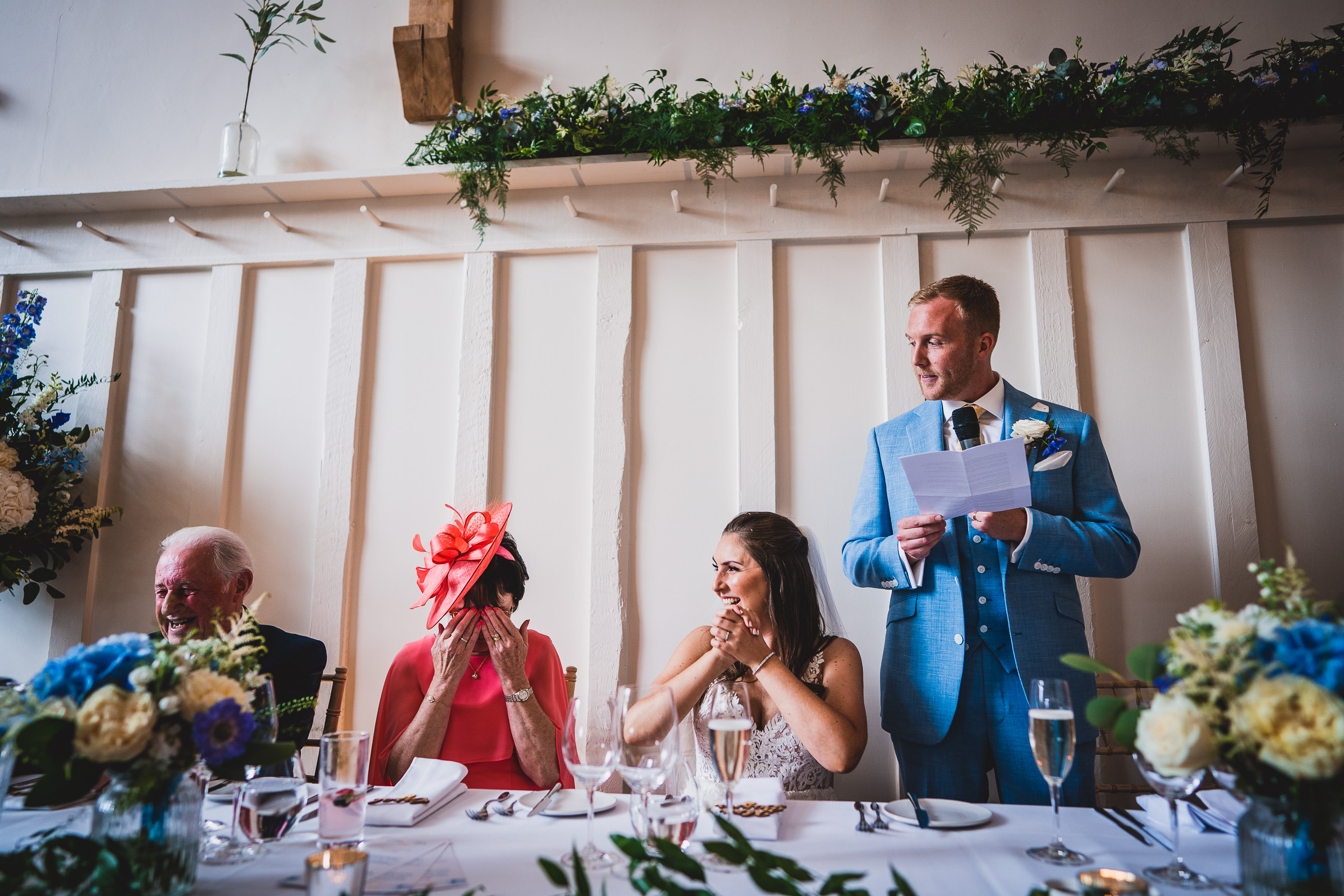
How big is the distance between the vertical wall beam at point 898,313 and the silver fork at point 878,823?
59.2 inches

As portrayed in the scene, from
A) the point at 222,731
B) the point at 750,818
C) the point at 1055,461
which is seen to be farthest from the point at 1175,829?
the point at 222,731

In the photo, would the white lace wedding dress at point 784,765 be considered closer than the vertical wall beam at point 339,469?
Yes

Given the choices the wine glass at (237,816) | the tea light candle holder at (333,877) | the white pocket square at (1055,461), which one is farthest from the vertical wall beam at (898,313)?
the tea light candle holder at (333,877)

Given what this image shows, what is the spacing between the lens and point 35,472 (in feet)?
9.32

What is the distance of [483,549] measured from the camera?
2193 mm

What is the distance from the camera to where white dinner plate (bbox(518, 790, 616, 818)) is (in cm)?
146

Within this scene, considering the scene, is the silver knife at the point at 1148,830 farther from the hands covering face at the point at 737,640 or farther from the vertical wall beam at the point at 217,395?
the vertical wall beam at the point at 217,395

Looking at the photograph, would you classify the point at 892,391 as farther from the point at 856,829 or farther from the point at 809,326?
the point at 856,829

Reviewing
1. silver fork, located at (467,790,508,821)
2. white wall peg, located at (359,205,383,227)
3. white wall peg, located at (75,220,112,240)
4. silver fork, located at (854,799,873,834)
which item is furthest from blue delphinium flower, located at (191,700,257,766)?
white wall peg, located at (75,220,112,240)

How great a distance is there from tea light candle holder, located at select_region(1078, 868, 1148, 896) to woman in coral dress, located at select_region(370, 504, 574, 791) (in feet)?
4.45

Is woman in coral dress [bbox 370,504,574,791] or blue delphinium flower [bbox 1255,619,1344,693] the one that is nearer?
blue delphinium flower [bbox 1255,619,1344,693]

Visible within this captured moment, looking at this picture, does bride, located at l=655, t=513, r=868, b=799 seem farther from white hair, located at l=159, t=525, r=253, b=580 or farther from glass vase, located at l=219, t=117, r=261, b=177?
glass vase, located at l=219, t=117, r=261, b=177

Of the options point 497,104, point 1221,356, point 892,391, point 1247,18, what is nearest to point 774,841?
point 892,391

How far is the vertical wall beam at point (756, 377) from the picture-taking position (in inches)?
107
